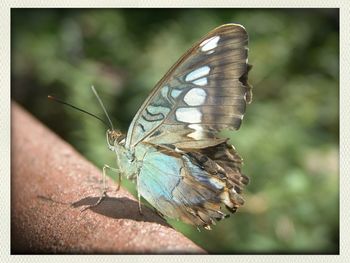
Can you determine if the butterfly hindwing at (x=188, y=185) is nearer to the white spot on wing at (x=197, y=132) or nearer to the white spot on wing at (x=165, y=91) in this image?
the white spot on wing at (x=197, y=132)

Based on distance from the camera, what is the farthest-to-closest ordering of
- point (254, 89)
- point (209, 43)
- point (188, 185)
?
point (254, 89), point (188, 185), point (209, 43)

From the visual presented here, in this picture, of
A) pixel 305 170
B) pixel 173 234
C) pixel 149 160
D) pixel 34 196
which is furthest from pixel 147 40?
pixel 173 234

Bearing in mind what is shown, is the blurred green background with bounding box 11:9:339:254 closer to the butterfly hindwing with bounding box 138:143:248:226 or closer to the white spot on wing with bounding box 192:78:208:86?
the butterfly hindwing with bounding box 138:143:248:226

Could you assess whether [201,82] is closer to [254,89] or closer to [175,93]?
A: [175,93]

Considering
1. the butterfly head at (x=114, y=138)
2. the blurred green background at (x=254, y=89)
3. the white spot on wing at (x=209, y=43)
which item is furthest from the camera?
the blurred green background at (x=254, y=89)

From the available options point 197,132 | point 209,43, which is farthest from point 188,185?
point 209,43

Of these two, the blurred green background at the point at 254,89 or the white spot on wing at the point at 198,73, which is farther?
the blurred green background at the point at 254,89

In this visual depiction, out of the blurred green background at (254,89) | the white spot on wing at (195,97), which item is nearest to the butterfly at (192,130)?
the white spot on wing at (195,97)

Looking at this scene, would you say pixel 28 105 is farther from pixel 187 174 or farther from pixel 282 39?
pixel 187 174
